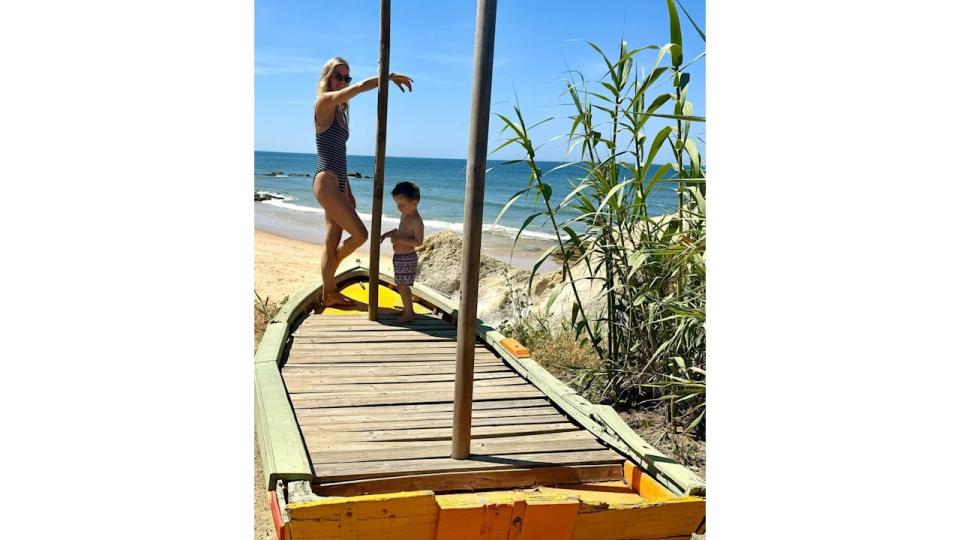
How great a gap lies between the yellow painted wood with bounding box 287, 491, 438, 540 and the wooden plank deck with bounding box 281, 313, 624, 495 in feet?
0.89

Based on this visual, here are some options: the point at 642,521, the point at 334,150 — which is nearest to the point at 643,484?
the point at 642,521

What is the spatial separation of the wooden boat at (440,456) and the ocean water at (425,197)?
630 centimetres

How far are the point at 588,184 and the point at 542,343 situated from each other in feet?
6.11

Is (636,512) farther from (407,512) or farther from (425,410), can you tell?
(425,410)

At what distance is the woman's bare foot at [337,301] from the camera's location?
15.3 ft

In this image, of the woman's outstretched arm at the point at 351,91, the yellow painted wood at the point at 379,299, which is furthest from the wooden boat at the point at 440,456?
the woman's outstretched arm at the point at 351,91

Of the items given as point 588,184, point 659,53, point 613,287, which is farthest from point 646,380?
point 659,53

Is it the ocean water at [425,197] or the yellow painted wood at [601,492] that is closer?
the yellow painted wood at [601,492]

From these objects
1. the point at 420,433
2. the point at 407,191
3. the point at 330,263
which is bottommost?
the point at 420,433

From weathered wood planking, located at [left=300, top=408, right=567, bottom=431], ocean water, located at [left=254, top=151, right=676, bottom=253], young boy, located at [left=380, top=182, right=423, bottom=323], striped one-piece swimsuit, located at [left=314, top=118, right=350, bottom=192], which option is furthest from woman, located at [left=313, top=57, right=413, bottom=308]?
ocean water, located at [left=254, top=151, right=676, bottom=253]

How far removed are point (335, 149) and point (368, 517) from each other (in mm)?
2525

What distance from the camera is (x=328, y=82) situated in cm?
406

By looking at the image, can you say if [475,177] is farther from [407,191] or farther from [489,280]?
[489,280]

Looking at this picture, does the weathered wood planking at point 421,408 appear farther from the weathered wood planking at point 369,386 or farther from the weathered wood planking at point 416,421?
the weathered wood planking at point 369,386
